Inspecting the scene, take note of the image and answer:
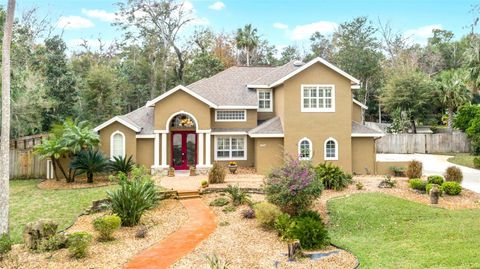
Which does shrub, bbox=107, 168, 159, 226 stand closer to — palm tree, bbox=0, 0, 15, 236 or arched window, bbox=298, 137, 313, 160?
palm tree, bbox=0, 0, 15, 236

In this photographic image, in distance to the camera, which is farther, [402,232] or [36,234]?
[402,232]

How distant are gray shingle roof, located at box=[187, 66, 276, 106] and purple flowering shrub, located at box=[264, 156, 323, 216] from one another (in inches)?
511

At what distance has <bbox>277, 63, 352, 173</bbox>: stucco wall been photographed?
75.6 feet

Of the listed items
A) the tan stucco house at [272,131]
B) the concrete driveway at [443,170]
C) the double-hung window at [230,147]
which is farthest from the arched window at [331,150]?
the concrete driveway at [443,170]

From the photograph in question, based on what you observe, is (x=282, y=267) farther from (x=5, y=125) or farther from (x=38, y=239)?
(x=5, y=125)

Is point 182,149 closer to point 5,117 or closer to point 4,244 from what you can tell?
point 5,117

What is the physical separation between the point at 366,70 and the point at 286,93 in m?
30.9

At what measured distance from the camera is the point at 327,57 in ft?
197

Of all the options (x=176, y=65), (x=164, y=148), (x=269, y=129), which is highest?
(x=176, y=65)

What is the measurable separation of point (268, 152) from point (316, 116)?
3.84 metres

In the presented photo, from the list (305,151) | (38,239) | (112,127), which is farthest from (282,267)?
(112,127)

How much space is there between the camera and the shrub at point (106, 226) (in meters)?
10.9

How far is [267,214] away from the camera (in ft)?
39.7

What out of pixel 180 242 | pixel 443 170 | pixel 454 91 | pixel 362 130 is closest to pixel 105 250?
pixel 180 242
